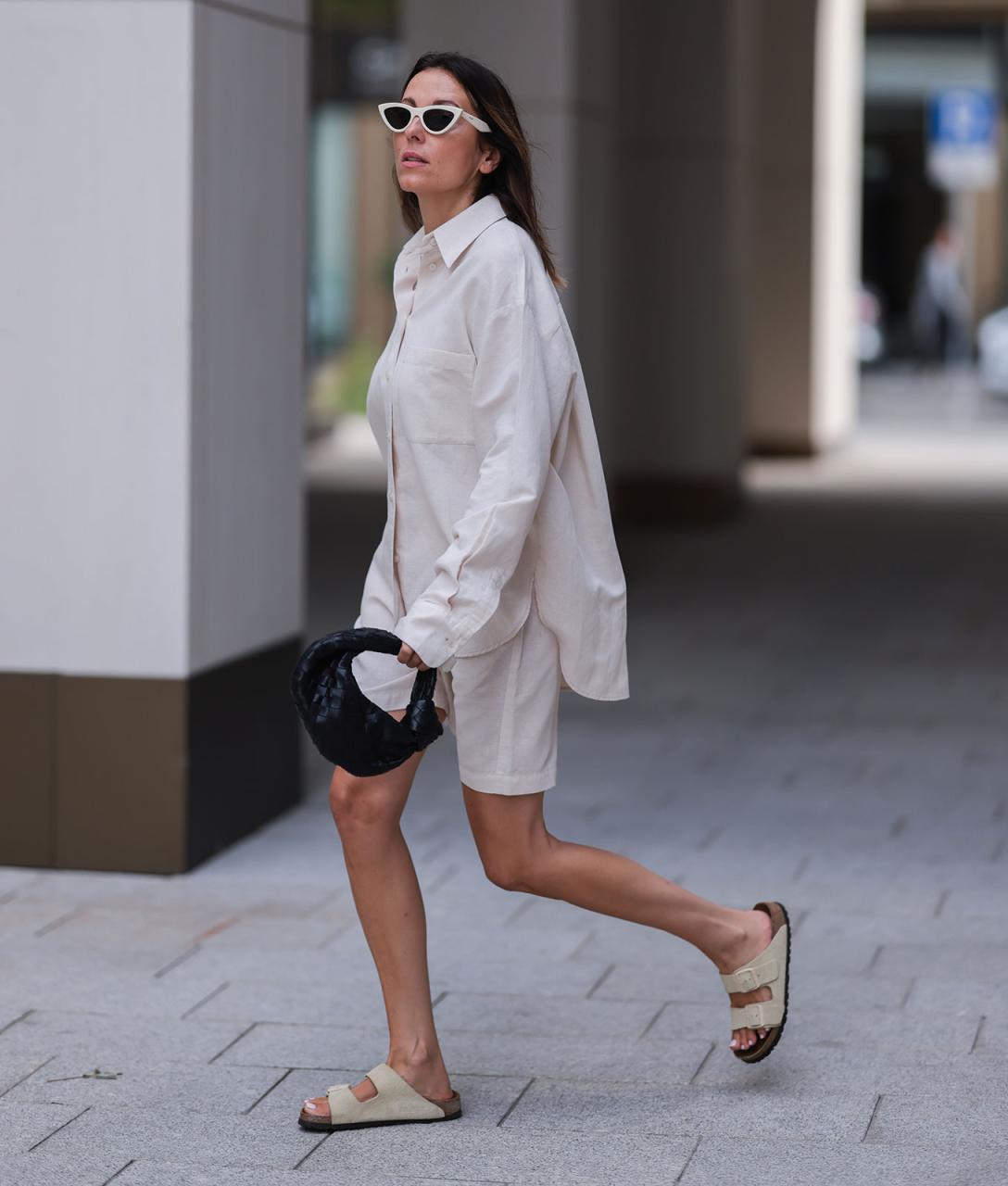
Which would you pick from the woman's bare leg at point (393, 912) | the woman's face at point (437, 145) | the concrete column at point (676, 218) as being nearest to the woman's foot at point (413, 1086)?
the woman's bare leg at point (393, 912)

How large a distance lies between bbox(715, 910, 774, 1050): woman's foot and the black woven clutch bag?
2.79ft

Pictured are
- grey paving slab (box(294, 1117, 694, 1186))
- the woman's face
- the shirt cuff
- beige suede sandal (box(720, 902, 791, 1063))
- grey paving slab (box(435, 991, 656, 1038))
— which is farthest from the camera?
grey paving slab (box(435, 991, 656, 1038))

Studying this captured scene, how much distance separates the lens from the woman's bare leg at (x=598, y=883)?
163 inches

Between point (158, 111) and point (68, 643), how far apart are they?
142cm

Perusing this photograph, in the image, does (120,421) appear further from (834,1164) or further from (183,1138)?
(834,1164)

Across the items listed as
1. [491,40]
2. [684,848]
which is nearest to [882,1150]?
[684,848]

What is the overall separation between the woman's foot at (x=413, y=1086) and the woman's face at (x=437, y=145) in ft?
5.20

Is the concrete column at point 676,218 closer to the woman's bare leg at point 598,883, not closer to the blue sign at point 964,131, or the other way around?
the woman's bare leg at point 598,883

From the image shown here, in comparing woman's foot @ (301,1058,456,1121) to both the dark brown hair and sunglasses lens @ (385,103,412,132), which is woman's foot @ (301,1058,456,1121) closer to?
the dark brown hair

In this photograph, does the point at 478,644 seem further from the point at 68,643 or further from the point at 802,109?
the point at 802,109

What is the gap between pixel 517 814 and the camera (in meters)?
4.12

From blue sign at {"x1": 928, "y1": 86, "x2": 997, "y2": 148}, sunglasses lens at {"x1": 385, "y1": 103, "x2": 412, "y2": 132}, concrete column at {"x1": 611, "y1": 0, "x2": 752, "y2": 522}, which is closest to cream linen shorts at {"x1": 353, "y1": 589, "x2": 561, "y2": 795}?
sunglasses lens at {"x1": 385, "y1": 103, "x2": 412, "y2": 132}

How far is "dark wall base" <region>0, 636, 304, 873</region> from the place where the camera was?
6039mm

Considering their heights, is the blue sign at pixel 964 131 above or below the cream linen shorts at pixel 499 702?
above
